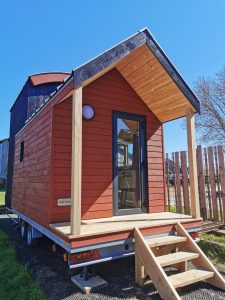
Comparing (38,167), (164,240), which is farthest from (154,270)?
(38,167)

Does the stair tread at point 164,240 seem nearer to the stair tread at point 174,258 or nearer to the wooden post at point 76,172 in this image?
the stair tread at point 174,258

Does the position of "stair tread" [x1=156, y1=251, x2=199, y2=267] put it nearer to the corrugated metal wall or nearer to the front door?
the front door

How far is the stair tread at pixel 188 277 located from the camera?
8.00ft

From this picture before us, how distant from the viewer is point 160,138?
4965mm

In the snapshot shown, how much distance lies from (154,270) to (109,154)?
2.25 metres

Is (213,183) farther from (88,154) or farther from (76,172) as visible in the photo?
(76,172)

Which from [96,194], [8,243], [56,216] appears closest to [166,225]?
[96,194]

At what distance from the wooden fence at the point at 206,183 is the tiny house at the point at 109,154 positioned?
105 cm

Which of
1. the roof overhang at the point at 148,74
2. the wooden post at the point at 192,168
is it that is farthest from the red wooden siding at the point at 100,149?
the wooden post at the point at 192,168

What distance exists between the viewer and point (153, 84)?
4305 mm

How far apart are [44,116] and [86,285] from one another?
2926 millimetres

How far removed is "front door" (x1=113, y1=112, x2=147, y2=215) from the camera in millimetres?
4344

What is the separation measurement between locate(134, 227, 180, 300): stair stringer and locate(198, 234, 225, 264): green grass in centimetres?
174

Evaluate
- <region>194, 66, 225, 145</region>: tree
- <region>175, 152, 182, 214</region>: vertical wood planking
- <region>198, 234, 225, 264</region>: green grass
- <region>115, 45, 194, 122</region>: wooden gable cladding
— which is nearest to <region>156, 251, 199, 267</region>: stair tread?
<region>198, 234, 225, 264</region>: green grass
